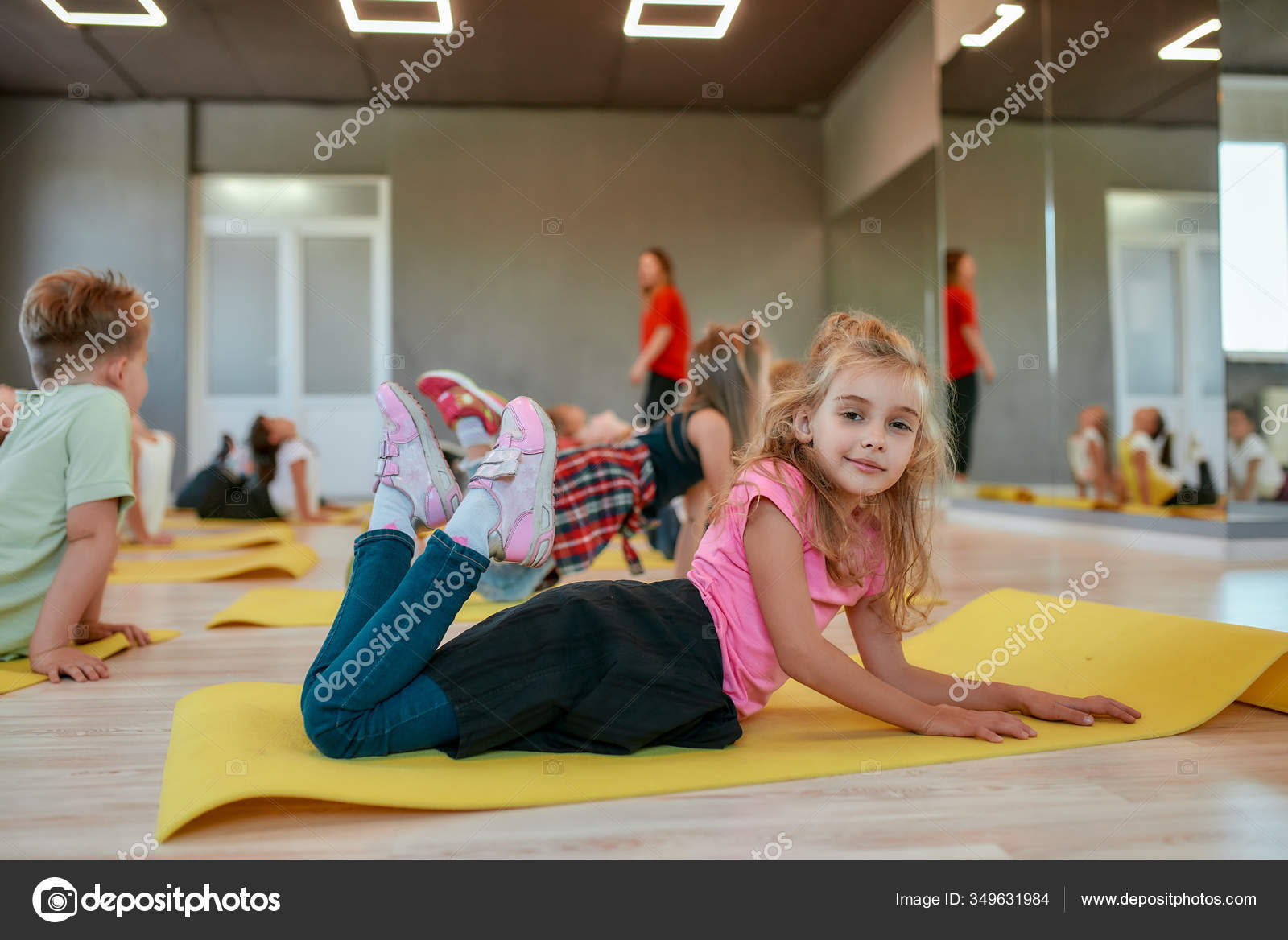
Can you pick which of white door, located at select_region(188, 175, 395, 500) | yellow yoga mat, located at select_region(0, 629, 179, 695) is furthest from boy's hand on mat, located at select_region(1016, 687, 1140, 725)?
white door, located at select_region(188, 175, 395, 500)

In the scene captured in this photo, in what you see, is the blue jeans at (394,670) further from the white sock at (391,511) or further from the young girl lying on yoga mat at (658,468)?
the young girl lying on yoga mat at (658,468)

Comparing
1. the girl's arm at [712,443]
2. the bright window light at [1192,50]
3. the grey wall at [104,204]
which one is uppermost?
the grey wall at [104,204]

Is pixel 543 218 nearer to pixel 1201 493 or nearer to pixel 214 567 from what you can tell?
pixel 214 567

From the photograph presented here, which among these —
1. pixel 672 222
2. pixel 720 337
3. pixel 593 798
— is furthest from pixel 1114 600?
→ pixel 672 222

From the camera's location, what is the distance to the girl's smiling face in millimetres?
1171

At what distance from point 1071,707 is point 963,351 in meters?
4.40

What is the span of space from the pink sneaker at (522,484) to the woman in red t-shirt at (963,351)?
4.27 metres

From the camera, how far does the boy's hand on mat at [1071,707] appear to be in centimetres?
127

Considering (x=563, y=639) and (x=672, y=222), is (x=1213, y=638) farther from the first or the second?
(x=672, y=222)

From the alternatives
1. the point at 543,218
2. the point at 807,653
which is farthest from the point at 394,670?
the point at 543,218

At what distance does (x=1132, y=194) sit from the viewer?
3822 millimetres

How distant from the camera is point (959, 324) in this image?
5.45 metres

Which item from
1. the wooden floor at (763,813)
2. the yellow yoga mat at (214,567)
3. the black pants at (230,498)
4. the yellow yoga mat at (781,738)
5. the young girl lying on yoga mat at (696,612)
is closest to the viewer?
the wooden floor at (763,813)

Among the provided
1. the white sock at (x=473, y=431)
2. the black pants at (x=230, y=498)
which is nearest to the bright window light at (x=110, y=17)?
the black pants at (x=230, y=498)
